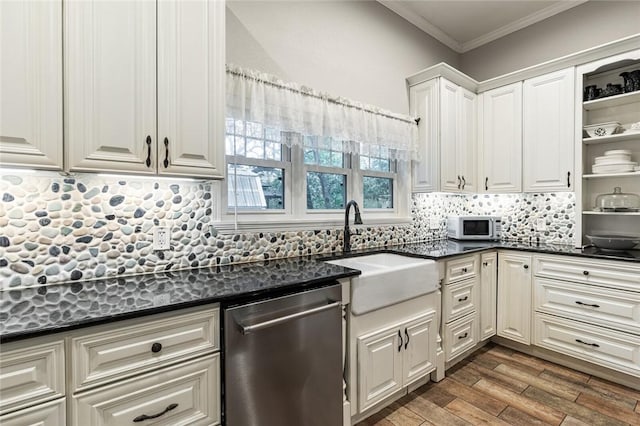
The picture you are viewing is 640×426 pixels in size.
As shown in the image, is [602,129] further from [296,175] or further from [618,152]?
[296,175]

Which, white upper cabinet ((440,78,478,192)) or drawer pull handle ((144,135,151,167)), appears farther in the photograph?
white upper cabinet ((440,78,478,192))

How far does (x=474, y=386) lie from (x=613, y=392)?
92 centimetres

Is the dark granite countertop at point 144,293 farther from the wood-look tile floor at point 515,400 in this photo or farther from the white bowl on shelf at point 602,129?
the white bowl on shelf at point 602,129

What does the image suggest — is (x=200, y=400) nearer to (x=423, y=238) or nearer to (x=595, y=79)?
(x=423, y=238)

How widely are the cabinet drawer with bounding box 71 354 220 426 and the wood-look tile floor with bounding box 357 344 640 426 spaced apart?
3.58ft

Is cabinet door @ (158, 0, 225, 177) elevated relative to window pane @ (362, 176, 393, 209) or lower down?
elevated

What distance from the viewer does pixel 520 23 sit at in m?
3.28

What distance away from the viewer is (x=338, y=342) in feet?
5.56

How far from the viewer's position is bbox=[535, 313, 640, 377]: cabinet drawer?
7.34ft

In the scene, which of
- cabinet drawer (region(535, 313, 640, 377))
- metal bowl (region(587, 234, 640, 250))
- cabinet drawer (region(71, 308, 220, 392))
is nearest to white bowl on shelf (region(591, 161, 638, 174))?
metal bowl (region(587, 234, 640, 250))

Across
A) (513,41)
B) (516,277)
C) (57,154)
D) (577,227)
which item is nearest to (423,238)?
(516,277)

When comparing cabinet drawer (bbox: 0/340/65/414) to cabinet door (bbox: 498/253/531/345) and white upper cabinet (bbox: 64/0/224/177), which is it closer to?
white upper cabinet (bbox: 64/0/224/177)

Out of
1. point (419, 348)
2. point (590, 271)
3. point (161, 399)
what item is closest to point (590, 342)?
point (590, 271)

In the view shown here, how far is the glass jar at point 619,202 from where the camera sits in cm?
259
